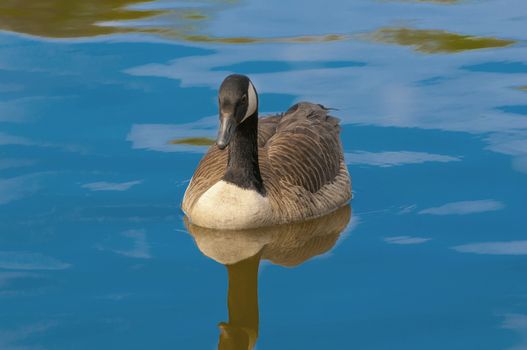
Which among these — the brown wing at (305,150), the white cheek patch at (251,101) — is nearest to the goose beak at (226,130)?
the white cheek patch at (251,101)

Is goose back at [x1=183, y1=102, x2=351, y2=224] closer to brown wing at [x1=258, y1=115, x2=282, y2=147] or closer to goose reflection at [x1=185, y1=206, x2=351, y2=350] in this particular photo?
brown wing at [x1=258, y1=115, x2=282, y2=147]

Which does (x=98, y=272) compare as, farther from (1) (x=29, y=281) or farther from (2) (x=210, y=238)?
(2) (x=210, y=238)

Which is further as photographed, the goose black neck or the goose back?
the goose back

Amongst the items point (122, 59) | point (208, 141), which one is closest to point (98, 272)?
point (208, 141)

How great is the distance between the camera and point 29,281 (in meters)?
10.4

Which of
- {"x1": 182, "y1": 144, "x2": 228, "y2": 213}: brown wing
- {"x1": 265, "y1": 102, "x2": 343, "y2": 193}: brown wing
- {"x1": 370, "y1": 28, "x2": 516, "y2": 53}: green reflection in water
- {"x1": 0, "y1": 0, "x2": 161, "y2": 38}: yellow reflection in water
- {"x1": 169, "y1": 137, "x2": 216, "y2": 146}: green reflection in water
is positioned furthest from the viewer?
{"x1": 0, "y1": 0, "x2": 161, "y2": 38}: yellow reflection in water

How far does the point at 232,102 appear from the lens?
1104 cm

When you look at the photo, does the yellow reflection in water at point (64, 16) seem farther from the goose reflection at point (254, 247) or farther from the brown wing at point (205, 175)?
the goose reflection at point (254, 247)

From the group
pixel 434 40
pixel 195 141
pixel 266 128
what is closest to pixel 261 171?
pixel 266 128

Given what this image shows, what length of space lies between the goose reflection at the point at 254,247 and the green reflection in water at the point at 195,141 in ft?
5.86

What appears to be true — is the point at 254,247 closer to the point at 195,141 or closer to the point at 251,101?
the point at 251,101

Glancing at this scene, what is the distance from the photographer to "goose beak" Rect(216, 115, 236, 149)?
10.8 meters

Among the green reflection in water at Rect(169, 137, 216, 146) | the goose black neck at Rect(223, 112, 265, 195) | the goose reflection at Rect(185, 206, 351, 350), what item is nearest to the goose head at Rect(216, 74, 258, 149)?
the goose black neck at Rect(223, 112, 265, 195)

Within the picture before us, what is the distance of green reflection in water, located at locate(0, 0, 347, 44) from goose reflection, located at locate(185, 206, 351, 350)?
5.36 m
